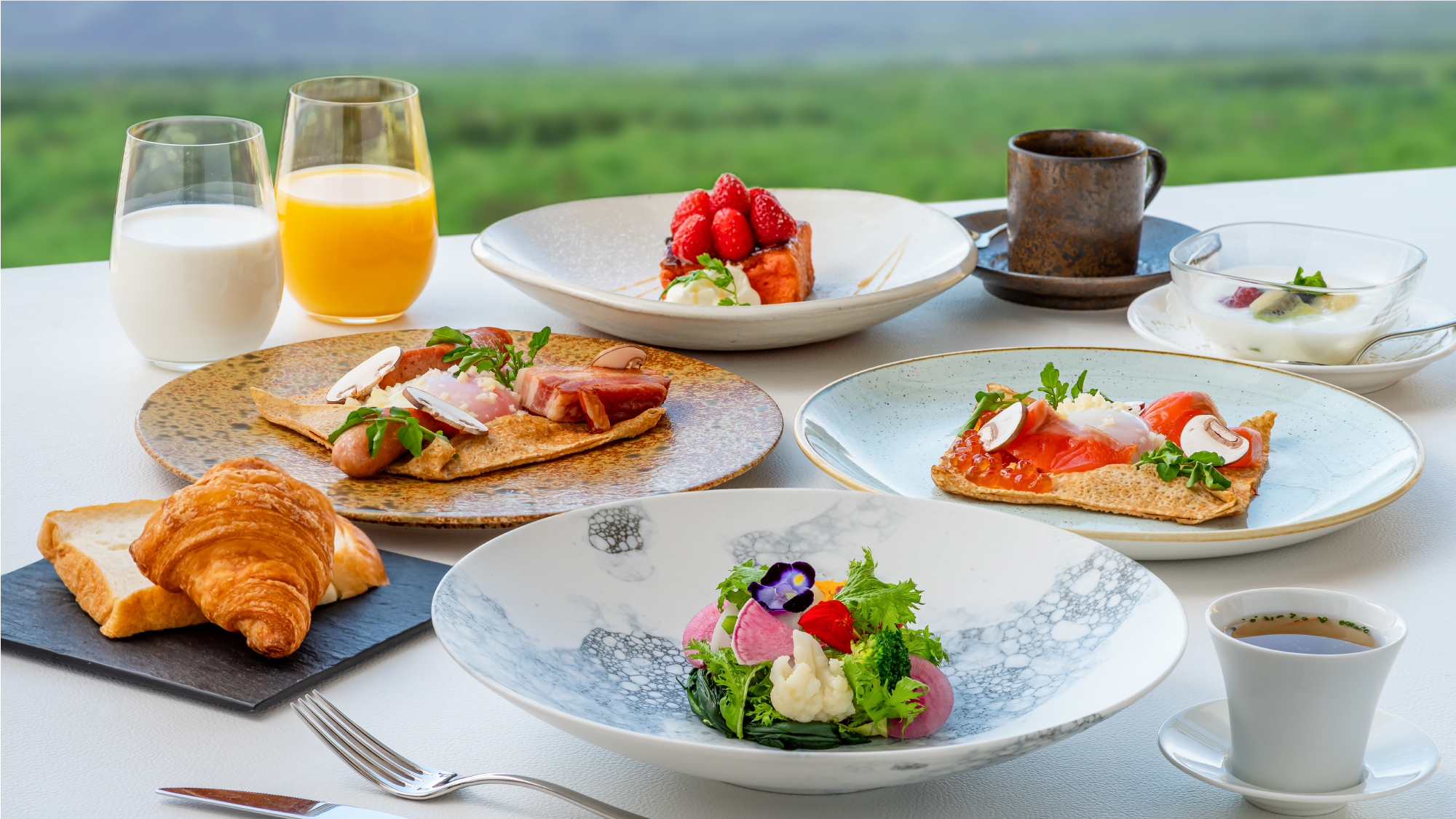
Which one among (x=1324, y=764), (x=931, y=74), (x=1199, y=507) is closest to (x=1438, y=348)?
(x=1199, y=507)

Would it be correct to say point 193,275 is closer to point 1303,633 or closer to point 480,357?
point 480,357

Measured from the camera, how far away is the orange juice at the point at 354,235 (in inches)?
75.6

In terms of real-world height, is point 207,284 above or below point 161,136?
below

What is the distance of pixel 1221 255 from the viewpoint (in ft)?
6.44

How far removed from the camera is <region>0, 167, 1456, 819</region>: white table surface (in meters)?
0.90

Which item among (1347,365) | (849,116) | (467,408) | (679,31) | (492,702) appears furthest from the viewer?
(679,31)

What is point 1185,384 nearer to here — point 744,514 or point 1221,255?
point 1221,255

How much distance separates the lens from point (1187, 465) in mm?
1299

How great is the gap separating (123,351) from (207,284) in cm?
27

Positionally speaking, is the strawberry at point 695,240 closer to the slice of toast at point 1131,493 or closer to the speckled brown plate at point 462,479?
the speckled brown plate at point 462,479

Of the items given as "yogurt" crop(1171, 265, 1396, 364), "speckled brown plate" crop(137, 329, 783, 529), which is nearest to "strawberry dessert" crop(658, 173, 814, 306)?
"speckled brown plate" crop(137, 329, 783, 529)

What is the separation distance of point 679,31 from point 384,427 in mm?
9510

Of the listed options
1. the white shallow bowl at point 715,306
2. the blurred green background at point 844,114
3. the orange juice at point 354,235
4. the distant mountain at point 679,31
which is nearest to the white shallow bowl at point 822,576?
the white shallow bowl at point 715,306

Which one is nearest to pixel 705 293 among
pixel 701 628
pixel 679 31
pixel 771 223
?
pixel 771 223
